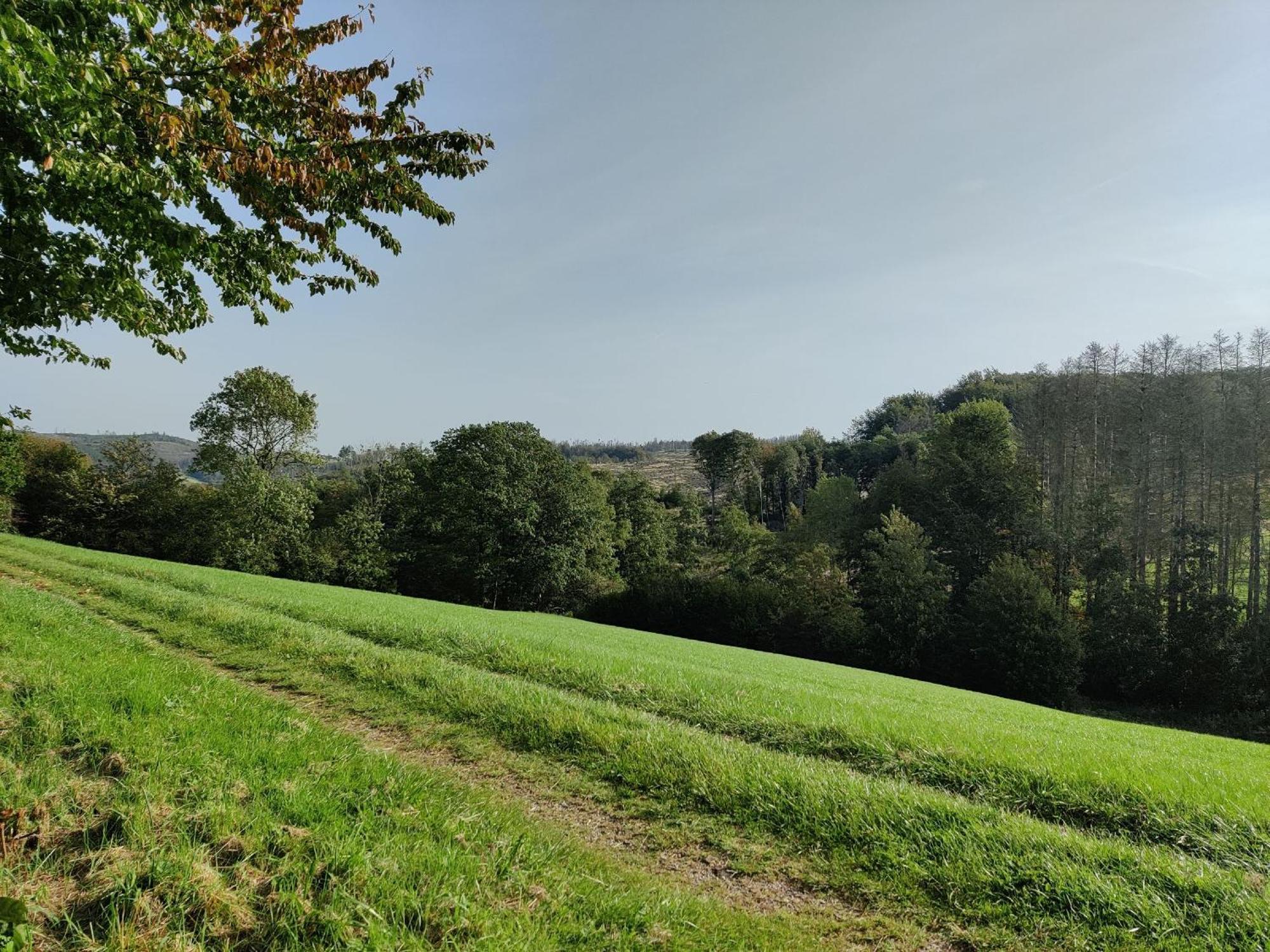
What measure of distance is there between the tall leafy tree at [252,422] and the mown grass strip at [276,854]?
42063 mm

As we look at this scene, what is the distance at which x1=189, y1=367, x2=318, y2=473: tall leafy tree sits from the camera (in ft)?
133

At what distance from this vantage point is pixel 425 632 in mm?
12031

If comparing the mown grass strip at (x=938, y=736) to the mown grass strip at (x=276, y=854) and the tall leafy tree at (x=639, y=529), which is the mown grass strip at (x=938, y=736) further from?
the tall leafy tree at (x=639, y=529)

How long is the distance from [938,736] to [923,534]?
4324 cm

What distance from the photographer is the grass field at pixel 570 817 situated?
3.07 meters

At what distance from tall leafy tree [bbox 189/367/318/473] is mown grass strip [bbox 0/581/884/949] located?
4206 cm

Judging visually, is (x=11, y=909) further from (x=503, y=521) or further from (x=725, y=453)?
(x=725, y=453)

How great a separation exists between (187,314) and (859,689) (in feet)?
53.1

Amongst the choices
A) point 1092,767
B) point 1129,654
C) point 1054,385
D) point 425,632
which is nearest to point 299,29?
point 425,632

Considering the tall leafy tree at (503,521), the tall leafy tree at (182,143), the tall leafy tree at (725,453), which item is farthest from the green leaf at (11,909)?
the tall leafy tree at (725,453)

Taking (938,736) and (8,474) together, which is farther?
(8,474)

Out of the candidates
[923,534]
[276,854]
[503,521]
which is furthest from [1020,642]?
[276,854]

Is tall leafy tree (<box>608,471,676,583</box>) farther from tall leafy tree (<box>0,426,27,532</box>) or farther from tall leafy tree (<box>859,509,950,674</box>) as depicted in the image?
tall leafy tree (<box>0,426,27,532</box>)

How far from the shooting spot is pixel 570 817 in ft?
16.4
